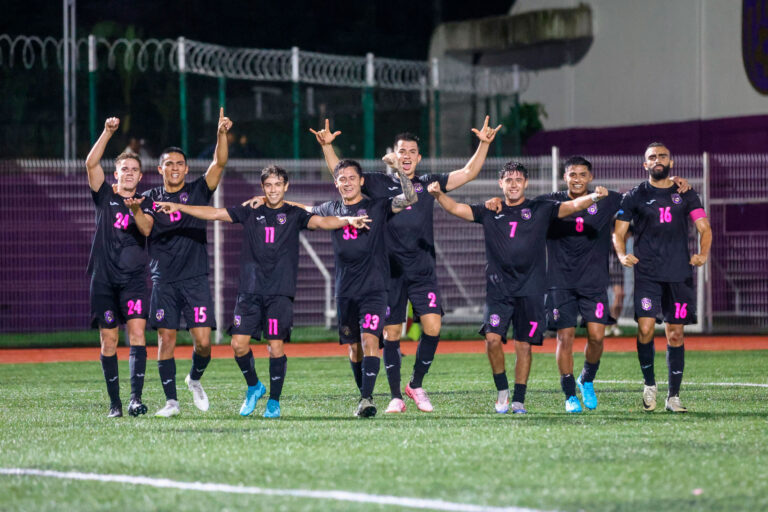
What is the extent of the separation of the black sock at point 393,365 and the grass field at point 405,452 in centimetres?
22

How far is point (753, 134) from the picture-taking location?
25.2 meters

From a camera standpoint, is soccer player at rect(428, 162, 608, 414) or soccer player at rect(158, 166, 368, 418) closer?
soccer player at rect(158, 166, 368, 418)

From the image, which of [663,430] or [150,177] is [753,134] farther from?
[663,430]

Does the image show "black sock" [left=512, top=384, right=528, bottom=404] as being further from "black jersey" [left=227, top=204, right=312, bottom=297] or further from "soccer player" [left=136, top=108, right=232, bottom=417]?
"soccer player" [left=136, top=108, right=232, bottom=417]

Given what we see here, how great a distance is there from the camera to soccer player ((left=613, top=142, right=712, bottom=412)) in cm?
991

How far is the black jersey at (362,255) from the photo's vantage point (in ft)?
31.6

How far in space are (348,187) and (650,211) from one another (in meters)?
2.44

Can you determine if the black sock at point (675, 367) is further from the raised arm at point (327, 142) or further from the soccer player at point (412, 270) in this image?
the raised arm at point (327, 142)

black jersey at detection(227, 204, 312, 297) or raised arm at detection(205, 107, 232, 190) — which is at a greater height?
raised arm at detection(205, 107, 232, 190)

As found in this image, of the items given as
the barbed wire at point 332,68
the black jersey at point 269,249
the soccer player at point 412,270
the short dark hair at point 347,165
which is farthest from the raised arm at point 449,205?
the barbed wire at point 332,68

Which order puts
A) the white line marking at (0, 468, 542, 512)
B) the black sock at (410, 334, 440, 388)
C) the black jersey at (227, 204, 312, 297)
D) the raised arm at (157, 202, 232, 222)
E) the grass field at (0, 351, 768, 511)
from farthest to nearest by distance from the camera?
the black sock at (410, 334, 440, 388) < the black jersey at (227, 204, 312, 297) < the raised arm at (157, 202, 232, 222) < the grass field at (0, 351, 768, 511) < the white line marking at (0, 468, 542, 512)

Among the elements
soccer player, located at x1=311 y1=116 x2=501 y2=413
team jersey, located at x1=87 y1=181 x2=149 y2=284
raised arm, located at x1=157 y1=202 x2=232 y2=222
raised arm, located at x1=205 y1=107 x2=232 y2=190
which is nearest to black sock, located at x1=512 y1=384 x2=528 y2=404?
soccer player, located at x1=311 y1=116 x2=501 y2=413

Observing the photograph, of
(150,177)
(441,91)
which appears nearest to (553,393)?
(150,177)

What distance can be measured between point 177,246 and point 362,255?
4.81ft
